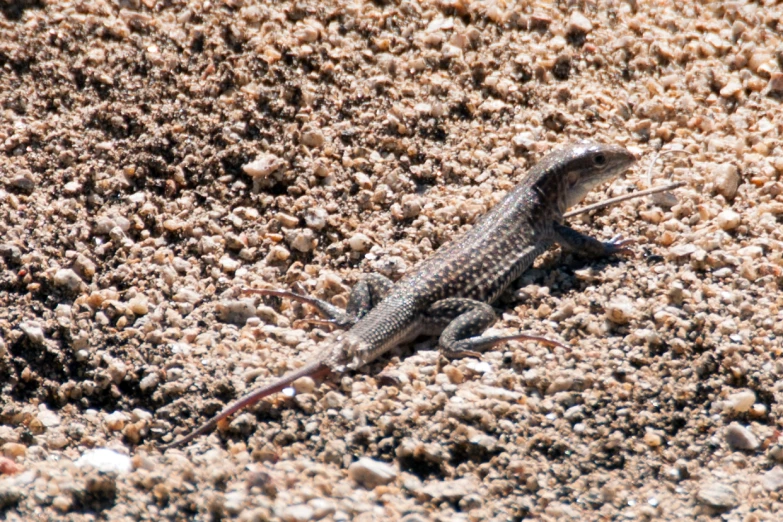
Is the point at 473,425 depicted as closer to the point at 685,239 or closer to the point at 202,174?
the point at 685,239

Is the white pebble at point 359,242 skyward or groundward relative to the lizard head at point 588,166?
groundward

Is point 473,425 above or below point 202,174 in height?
below

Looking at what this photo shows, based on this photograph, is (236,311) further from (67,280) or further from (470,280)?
(470,280)

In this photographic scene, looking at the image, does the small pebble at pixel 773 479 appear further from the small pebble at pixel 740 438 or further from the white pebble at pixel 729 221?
the white pebble at pixel 729 221

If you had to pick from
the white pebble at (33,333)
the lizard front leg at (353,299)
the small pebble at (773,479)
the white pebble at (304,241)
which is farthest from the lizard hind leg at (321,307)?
the small pebble at (773,479)

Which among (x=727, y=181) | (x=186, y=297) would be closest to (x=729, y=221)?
(x=727, y=181)

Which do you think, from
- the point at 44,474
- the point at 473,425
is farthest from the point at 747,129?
the point at 44,474
